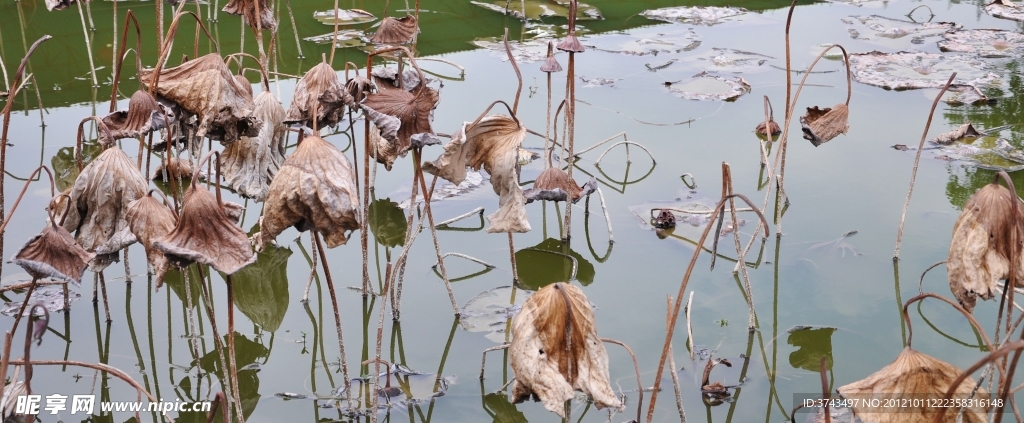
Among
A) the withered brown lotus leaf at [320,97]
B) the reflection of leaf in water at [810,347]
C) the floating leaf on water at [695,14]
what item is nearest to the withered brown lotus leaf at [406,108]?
the withered brown lotus leaf at [320,97]

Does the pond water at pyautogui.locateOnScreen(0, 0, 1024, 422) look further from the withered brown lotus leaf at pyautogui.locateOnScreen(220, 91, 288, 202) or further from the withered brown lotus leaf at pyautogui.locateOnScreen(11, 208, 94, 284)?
the withered brown lotus leaf at pyautogui.locateOnScreen(11, 208, 94, 284)

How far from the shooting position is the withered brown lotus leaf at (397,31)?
231cm

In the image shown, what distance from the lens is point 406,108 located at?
1.54 metres

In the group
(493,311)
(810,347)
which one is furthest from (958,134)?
(493,311)

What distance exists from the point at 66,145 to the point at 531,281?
6.84ft

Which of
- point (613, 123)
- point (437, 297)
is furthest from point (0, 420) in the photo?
point (613, 123)

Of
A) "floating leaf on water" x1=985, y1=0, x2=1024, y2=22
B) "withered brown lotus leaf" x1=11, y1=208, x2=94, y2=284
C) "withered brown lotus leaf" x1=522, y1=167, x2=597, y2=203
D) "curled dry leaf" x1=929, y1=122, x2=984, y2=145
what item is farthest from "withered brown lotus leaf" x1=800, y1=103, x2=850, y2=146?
"floating leaf on water" x1=985, y1=0, x2=1024, y2=22

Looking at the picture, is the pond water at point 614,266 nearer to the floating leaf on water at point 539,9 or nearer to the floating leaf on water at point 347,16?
the floating leaf on water at point 347,16

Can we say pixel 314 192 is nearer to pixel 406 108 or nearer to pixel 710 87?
pixel 406 108

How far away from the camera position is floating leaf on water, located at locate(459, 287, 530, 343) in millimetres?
2184

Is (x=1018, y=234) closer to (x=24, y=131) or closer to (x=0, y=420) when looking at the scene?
(x=0, y=420)

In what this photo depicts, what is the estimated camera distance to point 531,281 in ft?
8.14

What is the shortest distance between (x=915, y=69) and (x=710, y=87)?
1.13 meters

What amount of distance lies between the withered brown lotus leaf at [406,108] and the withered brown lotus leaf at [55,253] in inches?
21.8
